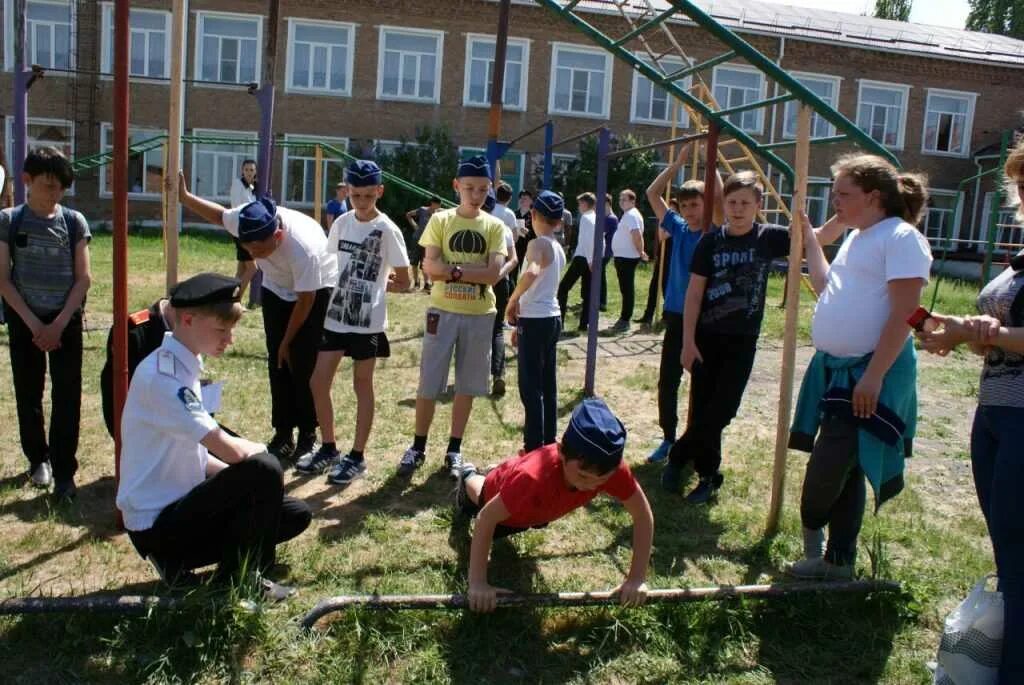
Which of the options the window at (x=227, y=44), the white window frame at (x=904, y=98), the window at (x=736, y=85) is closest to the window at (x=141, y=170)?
the window at (x=227, y=44)

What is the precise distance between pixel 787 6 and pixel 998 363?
31146 millimetres

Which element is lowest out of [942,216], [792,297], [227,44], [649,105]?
[792,297]

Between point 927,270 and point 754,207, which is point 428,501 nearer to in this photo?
point 754,207

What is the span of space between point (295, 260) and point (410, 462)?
131cm

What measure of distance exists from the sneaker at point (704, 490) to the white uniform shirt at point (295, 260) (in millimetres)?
2367

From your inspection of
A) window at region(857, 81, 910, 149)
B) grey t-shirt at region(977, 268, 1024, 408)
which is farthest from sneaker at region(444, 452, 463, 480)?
window at region(857, 81, 910, 149)

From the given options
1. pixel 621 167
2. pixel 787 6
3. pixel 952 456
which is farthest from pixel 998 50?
pixel 952 456

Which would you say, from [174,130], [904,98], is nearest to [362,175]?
[174,130]

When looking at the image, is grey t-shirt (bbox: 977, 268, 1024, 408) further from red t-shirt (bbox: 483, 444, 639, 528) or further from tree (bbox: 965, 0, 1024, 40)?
tree (bbox: 965, 0, 1024, 40)

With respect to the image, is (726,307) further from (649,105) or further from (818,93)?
(818,93)

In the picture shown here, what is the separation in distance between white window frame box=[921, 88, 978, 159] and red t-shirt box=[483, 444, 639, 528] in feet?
98.8

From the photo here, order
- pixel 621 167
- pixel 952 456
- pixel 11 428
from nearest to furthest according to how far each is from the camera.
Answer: pixel 11 428
pixel 952 456
pixel 621 167

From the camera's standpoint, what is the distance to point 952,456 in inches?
249

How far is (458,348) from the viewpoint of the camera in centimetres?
499
